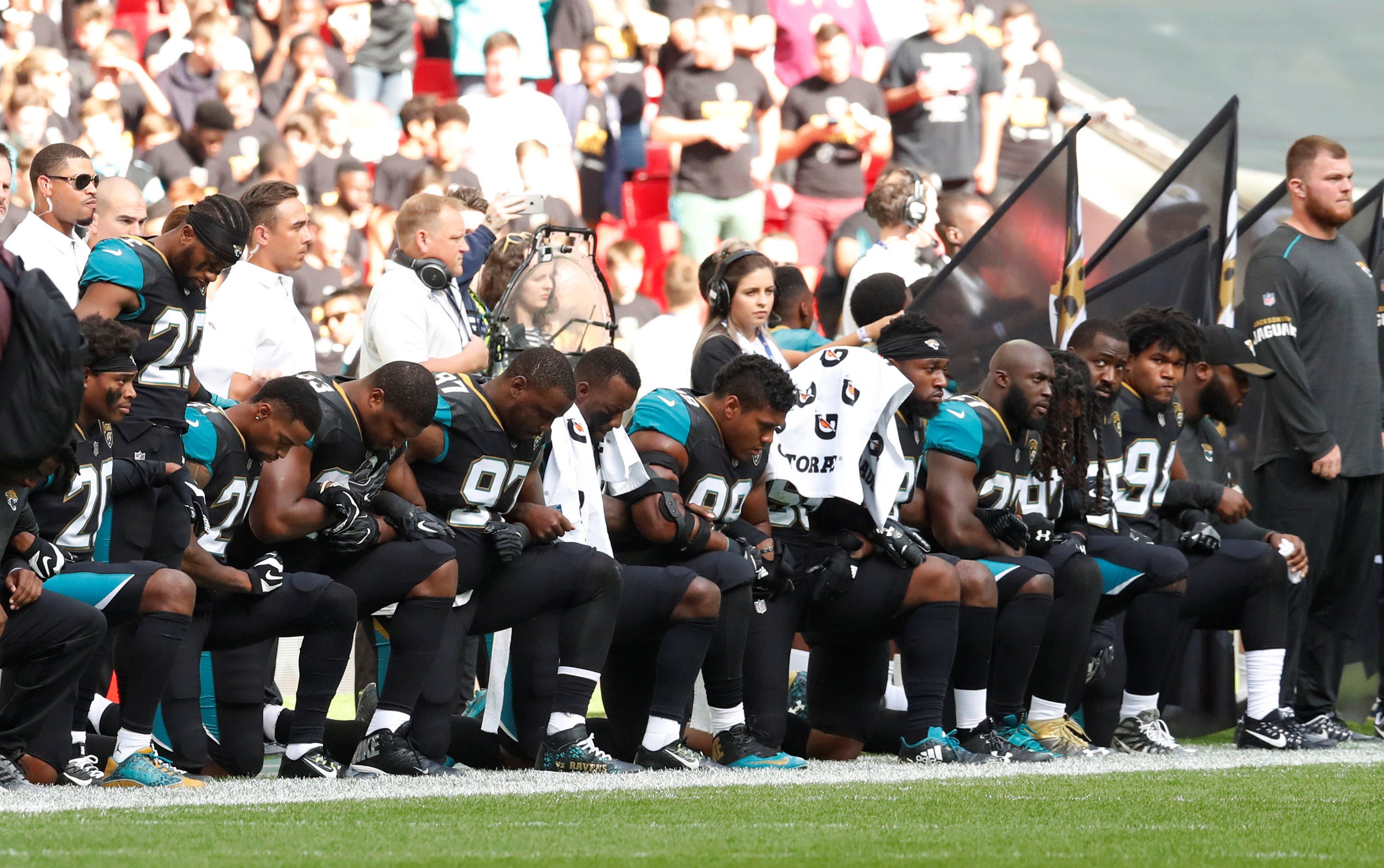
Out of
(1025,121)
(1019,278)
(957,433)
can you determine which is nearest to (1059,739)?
(957,433)

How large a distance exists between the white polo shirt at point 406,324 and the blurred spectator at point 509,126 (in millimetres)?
5159

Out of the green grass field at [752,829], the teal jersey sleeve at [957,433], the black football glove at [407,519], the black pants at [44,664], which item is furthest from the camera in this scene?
the teal jersey sleeve at [957,433]

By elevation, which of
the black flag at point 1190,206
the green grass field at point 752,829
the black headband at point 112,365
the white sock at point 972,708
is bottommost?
the white sock at point 972,708

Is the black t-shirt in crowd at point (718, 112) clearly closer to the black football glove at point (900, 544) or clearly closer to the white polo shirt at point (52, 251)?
the black football glove at point (900, 544)

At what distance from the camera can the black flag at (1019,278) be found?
8.97 m

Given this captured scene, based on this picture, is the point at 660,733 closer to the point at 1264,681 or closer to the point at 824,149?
the point at 1264,681

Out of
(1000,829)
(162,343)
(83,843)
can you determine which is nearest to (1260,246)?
(1000,829)

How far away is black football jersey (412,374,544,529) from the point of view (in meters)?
6.58

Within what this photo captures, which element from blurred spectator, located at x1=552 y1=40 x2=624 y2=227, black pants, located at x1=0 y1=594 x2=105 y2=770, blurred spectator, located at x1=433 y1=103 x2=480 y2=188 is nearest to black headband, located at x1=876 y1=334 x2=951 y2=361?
black pants, located at x1=0 y1=594 x2=105 y2=770

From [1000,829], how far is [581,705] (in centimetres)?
196

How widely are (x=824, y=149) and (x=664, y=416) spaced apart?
692 cm

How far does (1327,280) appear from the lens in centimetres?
866

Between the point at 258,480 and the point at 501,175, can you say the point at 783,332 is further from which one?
the point at 501,175

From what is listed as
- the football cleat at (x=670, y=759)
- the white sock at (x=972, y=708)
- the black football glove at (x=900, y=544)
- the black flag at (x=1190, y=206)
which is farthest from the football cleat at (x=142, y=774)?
the black flag at (x=1190, y=206)
